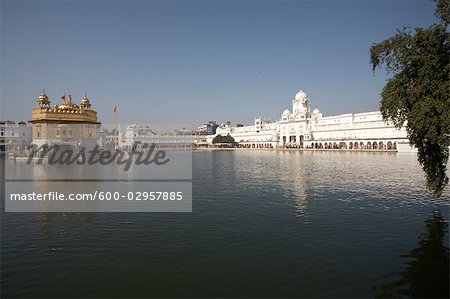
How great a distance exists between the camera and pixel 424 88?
38.7ft

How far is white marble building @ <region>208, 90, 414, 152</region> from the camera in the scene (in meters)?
91.1

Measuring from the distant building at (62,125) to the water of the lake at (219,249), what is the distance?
2212 inches

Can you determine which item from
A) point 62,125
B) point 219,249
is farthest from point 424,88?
point 62,125

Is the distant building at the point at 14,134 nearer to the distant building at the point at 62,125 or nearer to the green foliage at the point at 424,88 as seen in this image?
the distant building at the point at 62,125

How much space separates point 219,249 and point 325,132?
10923 cm

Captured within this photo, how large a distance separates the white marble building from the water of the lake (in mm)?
68749

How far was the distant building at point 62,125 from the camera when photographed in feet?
215

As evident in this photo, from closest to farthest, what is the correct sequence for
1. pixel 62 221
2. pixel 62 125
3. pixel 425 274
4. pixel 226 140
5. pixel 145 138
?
Result: pixel 425 274 < pixel 62 221 < pixel 62 125 < pixel 145 138 < pixel 226 140

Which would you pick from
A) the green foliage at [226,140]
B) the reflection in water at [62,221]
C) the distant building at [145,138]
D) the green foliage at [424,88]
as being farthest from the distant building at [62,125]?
the green foliage at [226,140]

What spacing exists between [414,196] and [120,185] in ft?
68.6

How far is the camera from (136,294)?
7.52m

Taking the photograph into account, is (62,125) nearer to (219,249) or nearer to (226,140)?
(219,249)

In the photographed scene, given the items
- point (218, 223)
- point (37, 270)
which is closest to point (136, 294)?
point (37, 270)

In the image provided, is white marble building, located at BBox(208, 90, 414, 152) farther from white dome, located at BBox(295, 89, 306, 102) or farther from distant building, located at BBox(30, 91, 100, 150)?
distant building, located at BBox(30, 91, 100, 150)
